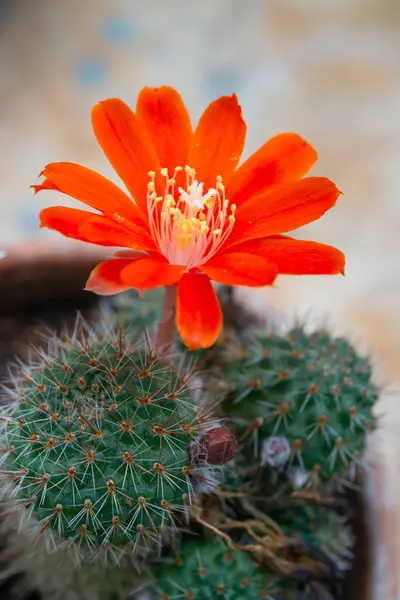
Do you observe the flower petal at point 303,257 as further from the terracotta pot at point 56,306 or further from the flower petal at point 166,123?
the terracotta pot at point 56,306

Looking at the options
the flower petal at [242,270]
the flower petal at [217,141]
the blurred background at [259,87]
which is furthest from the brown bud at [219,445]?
the blurred background at [259,87]

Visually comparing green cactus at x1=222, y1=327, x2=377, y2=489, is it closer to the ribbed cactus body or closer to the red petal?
the ribbed cactus body

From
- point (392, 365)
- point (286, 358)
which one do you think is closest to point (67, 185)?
point (286, 358)

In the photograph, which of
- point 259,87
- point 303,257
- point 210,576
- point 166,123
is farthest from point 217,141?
point 259,87

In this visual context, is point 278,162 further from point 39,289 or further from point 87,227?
point 39,289

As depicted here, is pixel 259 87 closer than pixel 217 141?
No
